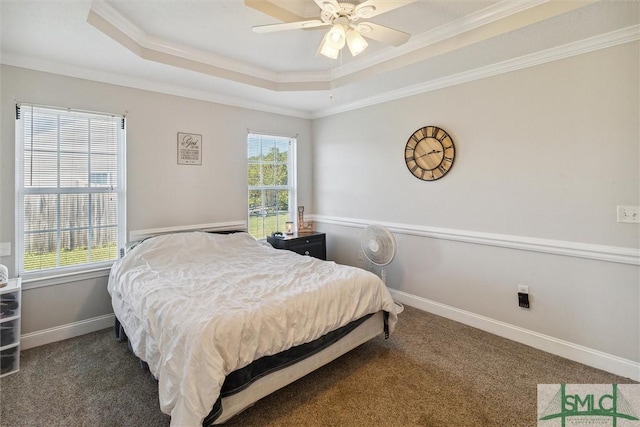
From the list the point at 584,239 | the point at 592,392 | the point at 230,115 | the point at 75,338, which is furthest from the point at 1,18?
the point at 592,392

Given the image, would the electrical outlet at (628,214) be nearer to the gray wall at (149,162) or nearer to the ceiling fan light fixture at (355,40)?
the ceiling fan light fixture at (355,40)

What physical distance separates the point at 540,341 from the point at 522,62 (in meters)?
2.29

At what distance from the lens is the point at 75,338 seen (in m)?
2.68

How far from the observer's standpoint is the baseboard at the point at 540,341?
2.15m

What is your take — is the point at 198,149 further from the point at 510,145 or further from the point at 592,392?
the point at 592,392

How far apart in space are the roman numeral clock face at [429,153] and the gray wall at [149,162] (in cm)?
183

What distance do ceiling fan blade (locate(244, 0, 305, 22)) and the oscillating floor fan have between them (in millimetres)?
1949

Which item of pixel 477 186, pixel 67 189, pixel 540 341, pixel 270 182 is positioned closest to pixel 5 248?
pixel 67 189

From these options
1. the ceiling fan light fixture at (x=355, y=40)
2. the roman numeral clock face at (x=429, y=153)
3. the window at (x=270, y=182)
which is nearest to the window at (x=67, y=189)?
the window at (x=270, y=182)

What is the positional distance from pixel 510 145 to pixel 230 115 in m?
3.00

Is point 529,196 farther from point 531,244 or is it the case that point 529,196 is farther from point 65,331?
point 65,331

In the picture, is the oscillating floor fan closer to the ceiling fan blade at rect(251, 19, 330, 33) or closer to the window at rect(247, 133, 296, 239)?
the window at rect(247, 133, 296, 239)

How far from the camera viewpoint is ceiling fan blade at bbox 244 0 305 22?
2.01 metres

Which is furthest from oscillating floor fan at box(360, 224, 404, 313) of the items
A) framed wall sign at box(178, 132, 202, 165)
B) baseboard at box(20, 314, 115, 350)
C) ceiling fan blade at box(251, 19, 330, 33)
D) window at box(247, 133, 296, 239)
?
baseboard at box(20, 314, 115, 350)
